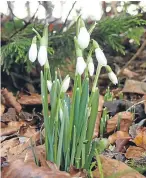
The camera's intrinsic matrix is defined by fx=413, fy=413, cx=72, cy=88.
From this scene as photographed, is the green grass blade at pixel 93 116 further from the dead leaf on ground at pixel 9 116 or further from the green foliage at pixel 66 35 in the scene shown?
the green foliage at pixel 66 35

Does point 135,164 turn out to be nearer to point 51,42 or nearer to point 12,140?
point 12,140

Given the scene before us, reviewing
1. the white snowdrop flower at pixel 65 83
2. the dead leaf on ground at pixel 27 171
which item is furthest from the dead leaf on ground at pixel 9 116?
the white snowdrop flower at pixel 65 83

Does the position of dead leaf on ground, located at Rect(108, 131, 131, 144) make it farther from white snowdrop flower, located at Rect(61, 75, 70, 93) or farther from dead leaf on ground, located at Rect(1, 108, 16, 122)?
dead leaf on ground, located at Rect(1, 108, 16, 122)

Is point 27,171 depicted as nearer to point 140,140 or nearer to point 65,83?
point 65,83

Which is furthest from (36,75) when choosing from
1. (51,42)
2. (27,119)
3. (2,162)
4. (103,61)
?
(103,61)

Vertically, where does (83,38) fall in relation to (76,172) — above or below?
above

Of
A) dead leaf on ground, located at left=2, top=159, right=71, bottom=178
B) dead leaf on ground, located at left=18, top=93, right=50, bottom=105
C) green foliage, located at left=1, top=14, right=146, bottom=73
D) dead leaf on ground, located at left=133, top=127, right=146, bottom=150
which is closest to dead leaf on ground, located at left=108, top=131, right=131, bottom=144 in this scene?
dead leaf on ground, located at left=133, top=127, right=146, bottom=150

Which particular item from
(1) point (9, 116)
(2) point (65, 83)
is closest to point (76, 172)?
(2) point (65, 83)
